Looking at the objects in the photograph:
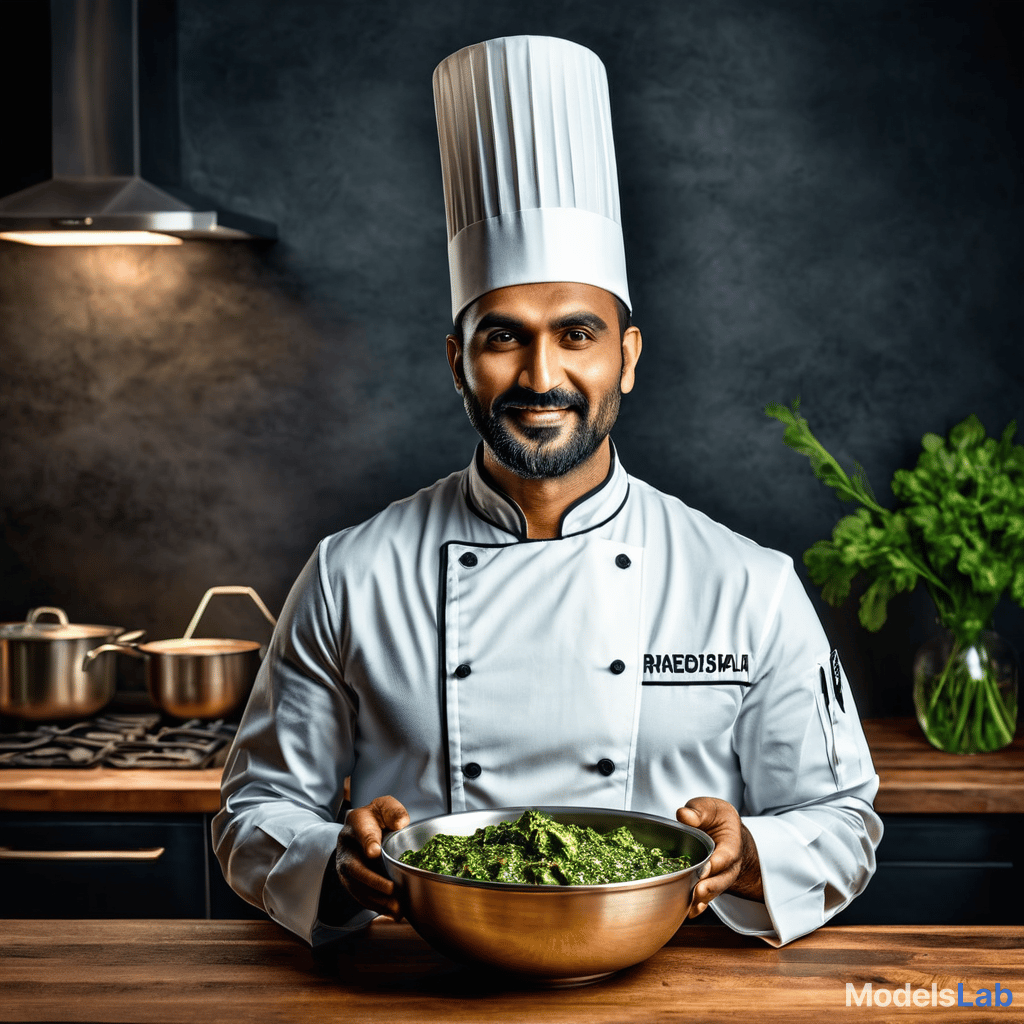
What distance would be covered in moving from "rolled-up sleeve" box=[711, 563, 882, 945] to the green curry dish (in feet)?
0.76

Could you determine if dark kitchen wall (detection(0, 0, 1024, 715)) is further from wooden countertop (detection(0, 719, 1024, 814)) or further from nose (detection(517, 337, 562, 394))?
nose (detection(517, 337, 562, 394))

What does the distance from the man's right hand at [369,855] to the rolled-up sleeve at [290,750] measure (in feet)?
0.56

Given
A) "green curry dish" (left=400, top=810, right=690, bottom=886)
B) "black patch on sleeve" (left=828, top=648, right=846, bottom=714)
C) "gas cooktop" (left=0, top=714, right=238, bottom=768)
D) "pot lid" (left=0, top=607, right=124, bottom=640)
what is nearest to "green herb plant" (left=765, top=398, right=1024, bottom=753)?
"black patch on sleeve" (left=828, top=648, right=846, bottom=714)

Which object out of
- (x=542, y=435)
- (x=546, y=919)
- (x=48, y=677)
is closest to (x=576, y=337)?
(x=542, y=435)

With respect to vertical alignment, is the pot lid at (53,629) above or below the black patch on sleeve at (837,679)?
above

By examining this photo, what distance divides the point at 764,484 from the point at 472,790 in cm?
149

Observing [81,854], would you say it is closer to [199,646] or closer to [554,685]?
[199,646]

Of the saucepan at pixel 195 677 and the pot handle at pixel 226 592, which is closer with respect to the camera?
the saucepan at pixel 195 677

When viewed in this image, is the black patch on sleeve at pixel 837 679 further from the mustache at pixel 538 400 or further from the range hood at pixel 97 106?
the range hood at pixel 97 106

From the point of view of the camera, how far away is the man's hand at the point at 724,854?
1073mm

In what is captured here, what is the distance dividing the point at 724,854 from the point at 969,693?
1.50 m

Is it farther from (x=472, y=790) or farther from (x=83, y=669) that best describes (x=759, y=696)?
(x=83, y=669)

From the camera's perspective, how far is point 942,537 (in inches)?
93.2

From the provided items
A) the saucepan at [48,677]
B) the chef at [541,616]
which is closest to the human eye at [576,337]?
the chef at [541,616]
